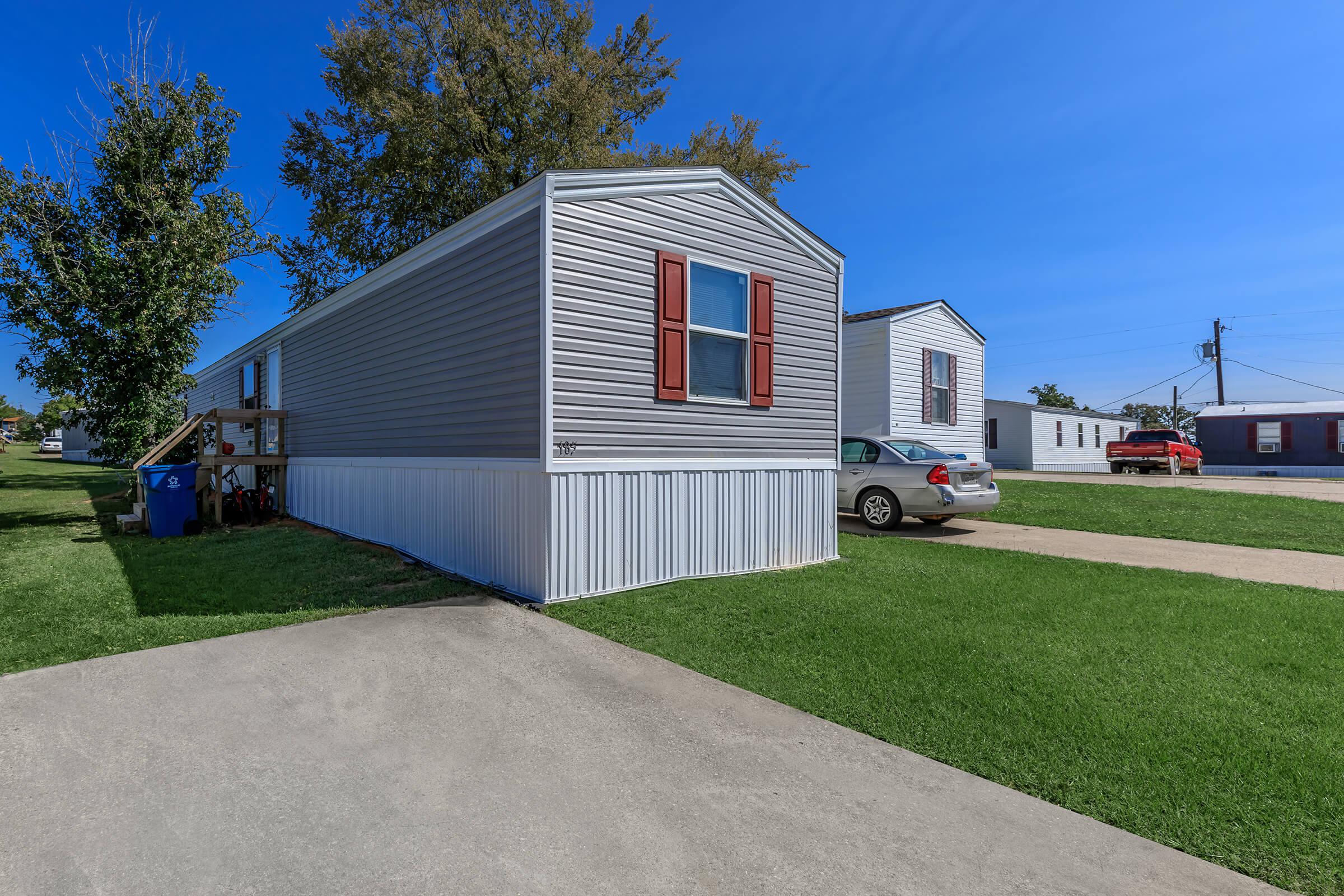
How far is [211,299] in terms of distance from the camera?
39.6 ft

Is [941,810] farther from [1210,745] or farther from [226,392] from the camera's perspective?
[226,392]

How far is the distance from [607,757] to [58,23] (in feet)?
49.2

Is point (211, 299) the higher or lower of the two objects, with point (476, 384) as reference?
higher

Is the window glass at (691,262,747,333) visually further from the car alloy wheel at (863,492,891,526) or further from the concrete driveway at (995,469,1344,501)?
the concrete driveway at (995,469,1344,501)

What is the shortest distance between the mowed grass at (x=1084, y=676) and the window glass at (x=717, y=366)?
1775 mm

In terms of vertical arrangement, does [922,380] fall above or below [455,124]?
below

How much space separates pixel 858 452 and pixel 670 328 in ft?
16.4

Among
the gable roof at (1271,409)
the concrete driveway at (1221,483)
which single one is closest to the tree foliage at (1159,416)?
the gable roof at (1271,409)

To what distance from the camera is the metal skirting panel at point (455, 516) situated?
18.4ft

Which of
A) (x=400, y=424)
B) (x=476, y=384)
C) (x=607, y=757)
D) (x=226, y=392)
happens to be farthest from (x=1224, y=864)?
(x=226, y=392)

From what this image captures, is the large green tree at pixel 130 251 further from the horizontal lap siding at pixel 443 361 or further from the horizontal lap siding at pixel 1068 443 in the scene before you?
the horizontal lap siding at pixel 1068 443

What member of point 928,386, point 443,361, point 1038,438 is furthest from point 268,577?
point 1038,438

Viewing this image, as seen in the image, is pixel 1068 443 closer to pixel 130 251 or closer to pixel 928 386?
pixel 928 386

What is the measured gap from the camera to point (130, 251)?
1135cm
